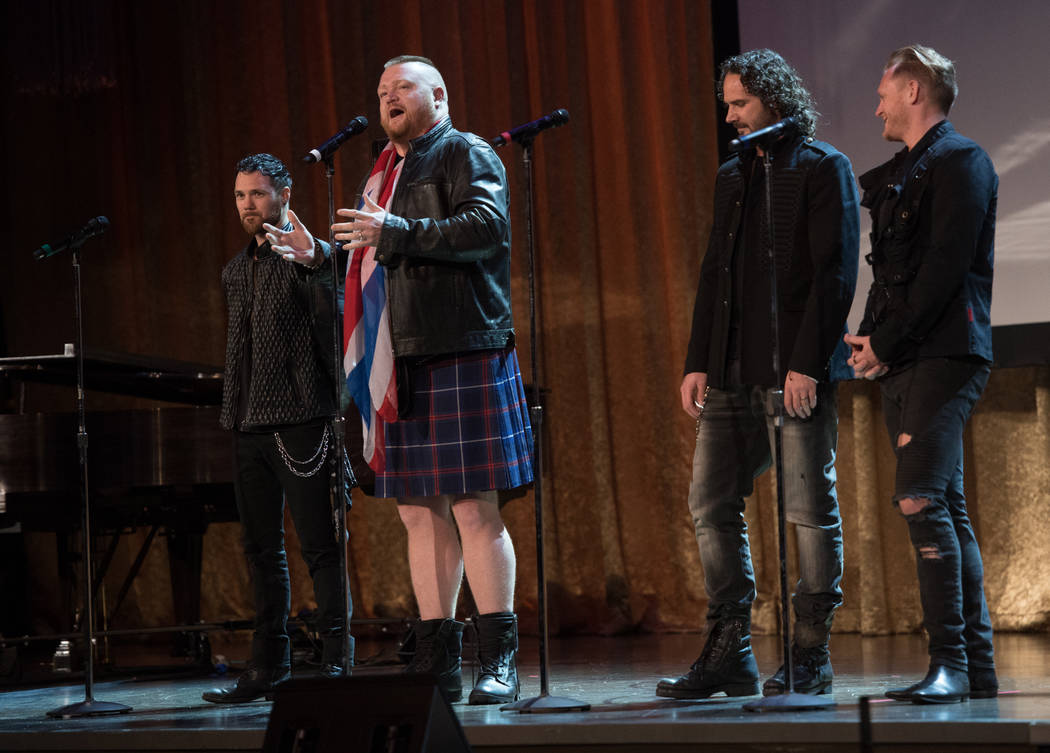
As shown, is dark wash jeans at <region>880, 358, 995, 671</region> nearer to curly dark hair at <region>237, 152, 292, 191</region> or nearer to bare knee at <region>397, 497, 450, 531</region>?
bare knee at <region>397, 497, 450, 531</region>

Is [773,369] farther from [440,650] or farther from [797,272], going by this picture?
[440,650]

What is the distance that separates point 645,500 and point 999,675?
2.30 meters

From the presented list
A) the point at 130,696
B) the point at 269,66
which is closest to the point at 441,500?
the point at 130,696

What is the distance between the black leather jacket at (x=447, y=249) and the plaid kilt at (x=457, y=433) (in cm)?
7

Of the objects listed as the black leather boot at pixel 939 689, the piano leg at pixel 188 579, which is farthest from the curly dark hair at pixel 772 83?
the piano leg at pixel 188 579

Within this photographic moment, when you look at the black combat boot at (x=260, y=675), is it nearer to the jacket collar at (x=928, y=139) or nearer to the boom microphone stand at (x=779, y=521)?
the boom microphone stand at (x=779, y=521)

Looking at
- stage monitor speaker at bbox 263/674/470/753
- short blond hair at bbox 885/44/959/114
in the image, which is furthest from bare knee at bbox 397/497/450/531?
short blond hair at bbox 885/44/959/114

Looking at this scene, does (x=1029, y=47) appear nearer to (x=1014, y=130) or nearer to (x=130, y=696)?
(x=1014, y=130)

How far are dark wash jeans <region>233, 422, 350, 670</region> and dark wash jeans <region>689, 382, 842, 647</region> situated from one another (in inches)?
39.9

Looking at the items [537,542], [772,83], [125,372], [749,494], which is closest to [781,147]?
[772,83]

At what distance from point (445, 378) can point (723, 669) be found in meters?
0.91

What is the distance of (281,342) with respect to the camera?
350cm

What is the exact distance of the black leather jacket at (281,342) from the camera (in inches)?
136

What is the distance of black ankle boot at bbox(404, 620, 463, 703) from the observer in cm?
306
